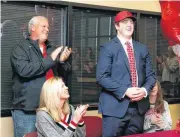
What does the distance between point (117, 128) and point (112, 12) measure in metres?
1.42

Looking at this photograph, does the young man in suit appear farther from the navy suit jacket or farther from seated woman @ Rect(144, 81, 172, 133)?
seated woman @ Rect(144, 81, 172, 133)

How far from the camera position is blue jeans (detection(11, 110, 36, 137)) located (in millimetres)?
2925

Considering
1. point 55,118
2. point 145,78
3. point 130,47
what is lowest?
point 55,118

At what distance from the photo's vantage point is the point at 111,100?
290 centimetres

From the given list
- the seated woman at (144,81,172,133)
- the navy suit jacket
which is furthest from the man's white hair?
the seated woman at (144,81,172,133)

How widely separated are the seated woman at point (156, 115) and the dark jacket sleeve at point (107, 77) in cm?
50

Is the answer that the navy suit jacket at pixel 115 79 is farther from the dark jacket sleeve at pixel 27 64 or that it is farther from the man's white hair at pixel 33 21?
the man's white hair at pixel 33 21

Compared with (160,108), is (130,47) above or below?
above

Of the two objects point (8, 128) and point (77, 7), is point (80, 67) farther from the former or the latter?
point (8, 128)

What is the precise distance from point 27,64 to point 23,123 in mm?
479

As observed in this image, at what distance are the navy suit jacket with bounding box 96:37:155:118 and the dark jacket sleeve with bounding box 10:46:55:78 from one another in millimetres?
404

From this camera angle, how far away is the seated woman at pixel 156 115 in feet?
10.5

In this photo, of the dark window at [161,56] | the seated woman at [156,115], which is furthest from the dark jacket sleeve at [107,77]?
the dark window at [161,56]

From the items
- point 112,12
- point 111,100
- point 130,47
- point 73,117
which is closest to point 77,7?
point 112,12
